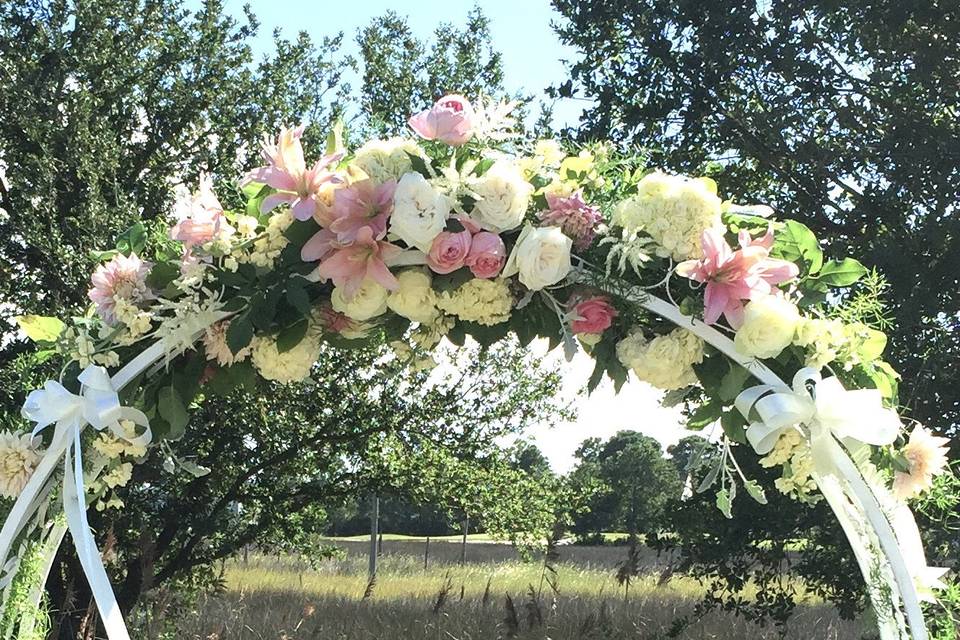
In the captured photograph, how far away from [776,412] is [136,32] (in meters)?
6.60

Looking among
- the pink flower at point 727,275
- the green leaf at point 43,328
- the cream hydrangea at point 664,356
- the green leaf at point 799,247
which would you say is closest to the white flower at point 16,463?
the green leaf at point 43,328

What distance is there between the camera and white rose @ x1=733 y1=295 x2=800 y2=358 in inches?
83.9

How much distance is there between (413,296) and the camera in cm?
236

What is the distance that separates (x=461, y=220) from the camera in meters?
2.29

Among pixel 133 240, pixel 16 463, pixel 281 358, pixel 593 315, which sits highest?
pixel 133 240

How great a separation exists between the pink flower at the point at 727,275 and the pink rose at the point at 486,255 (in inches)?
16.1

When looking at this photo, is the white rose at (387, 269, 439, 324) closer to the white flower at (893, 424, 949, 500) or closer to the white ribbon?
the white ribbon

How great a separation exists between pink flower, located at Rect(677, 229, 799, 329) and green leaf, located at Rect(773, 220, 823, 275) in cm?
23

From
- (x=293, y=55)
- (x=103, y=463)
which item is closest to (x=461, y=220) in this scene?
(x=103, y=463)

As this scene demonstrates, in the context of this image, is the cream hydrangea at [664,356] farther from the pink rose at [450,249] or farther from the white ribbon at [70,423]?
the white ribbon at [70,423]

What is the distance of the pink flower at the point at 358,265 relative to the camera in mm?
2264

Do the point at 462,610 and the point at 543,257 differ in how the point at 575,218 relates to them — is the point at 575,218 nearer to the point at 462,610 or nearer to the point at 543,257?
the point at 543,257

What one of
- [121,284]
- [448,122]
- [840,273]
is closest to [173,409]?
[121,284]

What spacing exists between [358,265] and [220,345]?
0.48 metres
